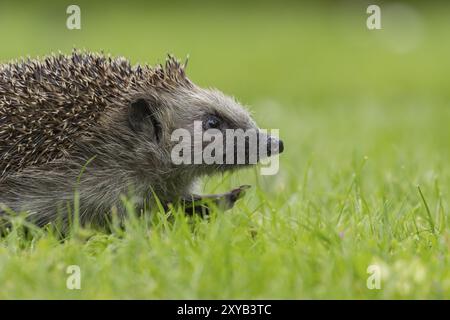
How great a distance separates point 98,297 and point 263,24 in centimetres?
2203

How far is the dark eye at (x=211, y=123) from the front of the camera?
5676 millimetres

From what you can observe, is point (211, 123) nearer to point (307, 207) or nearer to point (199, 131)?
point (199, 131)

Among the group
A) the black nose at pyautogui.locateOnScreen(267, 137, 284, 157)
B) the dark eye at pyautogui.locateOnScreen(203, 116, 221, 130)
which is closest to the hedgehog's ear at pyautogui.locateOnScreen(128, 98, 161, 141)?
the dark eye at pyautogui.locateOnScreen(203, 116, 221, 130)

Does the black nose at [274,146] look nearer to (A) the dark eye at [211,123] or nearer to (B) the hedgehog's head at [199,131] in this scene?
(B) the hedgehog's head at [199,131]

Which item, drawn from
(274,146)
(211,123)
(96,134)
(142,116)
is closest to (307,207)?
(274,146)

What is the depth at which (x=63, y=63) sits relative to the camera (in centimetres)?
560

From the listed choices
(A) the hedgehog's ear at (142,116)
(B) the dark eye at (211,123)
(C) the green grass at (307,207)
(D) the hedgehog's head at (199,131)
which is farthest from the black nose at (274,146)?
(A) the hedgehog's ear at (142,116)

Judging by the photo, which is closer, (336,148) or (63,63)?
(63,63)

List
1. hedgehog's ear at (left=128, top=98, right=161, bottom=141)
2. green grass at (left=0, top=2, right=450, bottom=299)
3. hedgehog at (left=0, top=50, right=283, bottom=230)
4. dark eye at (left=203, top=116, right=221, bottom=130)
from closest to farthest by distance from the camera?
green grass at (left=0, top=2, right=450, bottom=299) → hedgehog at (left=0, top=50, right=283, bottom=230) → hedgehog's ear at (left=128, top=98, right=161, bottom=141) → dark eye at (left=203, top=116, right=221, bottom=130)

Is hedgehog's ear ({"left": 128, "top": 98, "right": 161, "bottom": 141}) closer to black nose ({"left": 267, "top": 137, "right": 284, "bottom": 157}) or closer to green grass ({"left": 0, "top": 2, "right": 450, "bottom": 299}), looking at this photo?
green grass ({"left": 0, "top": 2, "right": 450, "bottom": 299})

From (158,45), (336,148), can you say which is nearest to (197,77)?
(158,45)

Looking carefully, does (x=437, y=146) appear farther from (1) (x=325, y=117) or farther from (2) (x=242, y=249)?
(2) (x=242, y=249)

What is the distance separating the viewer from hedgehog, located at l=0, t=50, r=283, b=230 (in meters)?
5.21

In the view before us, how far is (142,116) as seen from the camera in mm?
5477
